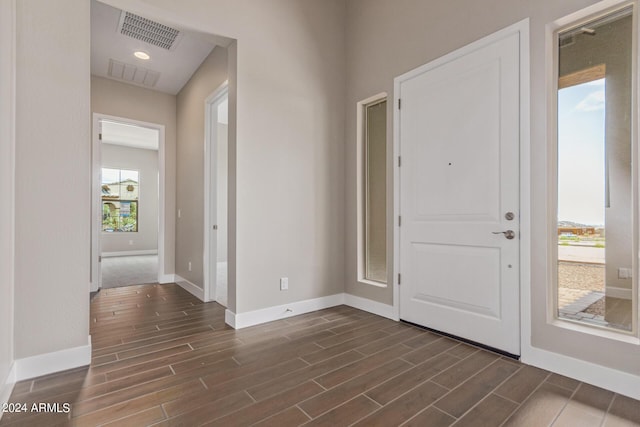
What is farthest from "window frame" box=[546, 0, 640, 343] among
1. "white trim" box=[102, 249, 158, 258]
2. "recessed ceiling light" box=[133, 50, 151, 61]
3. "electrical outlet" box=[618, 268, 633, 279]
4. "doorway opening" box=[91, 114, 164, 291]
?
"white trim" box=[102, 249, 158, 258]

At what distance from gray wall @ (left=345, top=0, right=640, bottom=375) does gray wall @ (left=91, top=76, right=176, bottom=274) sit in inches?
119

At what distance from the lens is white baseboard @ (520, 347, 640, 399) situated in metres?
1.77

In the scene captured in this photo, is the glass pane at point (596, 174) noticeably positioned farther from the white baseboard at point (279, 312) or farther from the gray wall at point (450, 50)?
the white baseboard at point (279, 312)

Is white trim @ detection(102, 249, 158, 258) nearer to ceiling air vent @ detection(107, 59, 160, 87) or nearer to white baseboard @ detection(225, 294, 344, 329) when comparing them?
ceiling air vent @ detection(107, 59, 160, 87)

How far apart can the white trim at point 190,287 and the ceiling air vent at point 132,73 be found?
2.95 m

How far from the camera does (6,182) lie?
5.85 feet

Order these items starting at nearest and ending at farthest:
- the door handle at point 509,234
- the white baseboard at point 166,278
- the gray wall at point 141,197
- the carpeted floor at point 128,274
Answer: the door handle at point 509,234 < the white baseboard at point 166,278 < the carpeted floor at point 128,274 < the gray wall at point 141,197

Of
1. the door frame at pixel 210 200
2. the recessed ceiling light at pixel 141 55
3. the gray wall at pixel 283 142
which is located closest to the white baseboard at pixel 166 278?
the door frame at pixel 210 200


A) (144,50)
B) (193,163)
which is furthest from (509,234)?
(144,50)

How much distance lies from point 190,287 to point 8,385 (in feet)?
8.45

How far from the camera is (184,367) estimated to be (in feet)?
6.95

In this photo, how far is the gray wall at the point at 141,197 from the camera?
29.2 ft

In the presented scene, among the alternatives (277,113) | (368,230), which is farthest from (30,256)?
(368,230)

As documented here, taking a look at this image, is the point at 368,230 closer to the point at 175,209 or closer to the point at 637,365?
the point at 637,365
